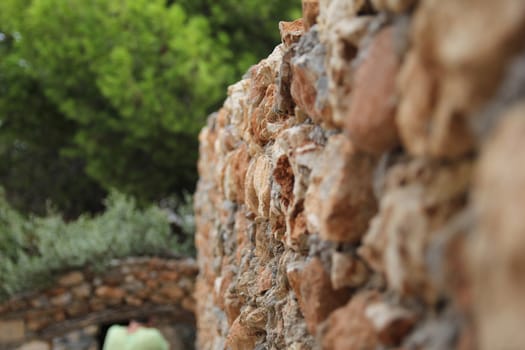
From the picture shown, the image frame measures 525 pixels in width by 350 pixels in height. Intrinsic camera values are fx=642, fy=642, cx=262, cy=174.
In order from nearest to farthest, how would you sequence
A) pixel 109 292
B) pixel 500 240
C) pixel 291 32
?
1. pixel 500 240
2. pixel 291 32
3. pixel 109 292

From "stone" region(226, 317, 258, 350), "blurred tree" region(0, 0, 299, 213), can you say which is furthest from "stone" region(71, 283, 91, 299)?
"stone" region(226, 317, 258, 350)

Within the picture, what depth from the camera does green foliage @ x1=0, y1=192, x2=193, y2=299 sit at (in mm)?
5223

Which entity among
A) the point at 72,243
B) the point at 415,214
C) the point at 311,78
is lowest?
the point at 415,214

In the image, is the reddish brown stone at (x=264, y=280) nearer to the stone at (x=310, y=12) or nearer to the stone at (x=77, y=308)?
the stone at (x=310, y=12)

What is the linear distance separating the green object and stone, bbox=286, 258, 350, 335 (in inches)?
126

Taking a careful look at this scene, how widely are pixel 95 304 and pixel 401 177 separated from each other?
507 cm

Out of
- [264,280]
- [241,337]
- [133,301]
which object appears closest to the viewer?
[264,280]

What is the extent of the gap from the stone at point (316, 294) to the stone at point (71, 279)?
4.36m

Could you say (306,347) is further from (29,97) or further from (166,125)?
(29,97)

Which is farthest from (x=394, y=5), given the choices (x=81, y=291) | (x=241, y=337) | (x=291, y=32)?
(x=81, y=291)

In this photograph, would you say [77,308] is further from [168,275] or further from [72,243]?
[168,275]

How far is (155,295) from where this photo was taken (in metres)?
5.73

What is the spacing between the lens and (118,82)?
623 cm

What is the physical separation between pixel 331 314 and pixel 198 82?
5453 millimetres
